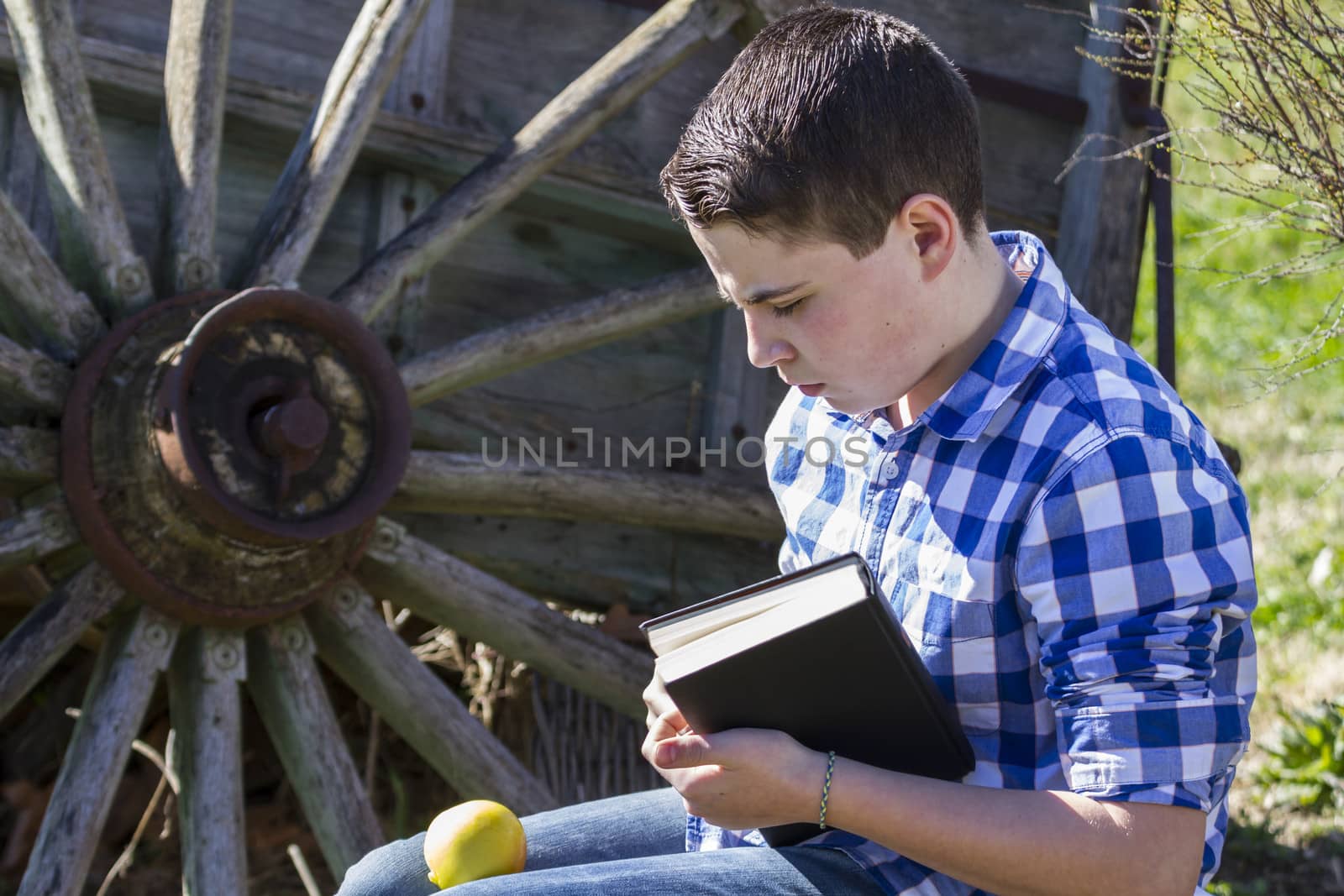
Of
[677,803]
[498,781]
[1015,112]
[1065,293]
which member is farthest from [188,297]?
[1015,112]

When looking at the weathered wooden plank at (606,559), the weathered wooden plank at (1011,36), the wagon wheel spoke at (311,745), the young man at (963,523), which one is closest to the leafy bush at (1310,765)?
the weathered wooden plank at (606,559)

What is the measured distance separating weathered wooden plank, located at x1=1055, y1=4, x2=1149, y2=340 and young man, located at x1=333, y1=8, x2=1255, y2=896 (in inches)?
68.7

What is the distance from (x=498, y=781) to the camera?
2.45 meters

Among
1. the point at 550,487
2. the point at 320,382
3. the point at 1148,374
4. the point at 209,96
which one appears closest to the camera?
the point at 1148,374

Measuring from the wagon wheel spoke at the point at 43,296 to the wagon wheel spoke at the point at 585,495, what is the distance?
59cm

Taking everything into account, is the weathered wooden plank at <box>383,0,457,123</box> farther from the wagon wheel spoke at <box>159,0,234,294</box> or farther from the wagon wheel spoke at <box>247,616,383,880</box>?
the wagon wheel spoke at <box>247,616,383,880</box>

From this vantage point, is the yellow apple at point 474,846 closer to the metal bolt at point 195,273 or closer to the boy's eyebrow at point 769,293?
the boy's eyebrow at point 769,293

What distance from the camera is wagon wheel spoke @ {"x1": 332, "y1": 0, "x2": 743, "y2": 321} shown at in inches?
98.7

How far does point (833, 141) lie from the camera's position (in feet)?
4.21

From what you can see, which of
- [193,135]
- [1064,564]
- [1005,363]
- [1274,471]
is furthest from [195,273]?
[1274,471]

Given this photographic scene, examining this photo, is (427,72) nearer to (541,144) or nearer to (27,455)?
(541,144)

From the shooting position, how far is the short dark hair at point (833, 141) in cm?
128

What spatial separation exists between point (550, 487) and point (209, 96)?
3.00ft

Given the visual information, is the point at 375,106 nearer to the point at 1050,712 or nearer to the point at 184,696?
the point at 184,696
